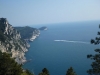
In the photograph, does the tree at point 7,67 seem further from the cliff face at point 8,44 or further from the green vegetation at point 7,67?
the cliff face at point 8,44

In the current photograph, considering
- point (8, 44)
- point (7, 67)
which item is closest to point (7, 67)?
point (7, 67)

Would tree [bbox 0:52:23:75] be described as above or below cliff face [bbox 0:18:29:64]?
above

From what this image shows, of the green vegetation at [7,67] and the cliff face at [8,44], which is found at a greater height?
the green vegetation at [7,67]

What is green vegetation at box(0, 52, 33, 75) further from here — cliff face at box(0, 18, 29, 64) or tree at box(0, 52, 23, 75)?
cliff face at box(0, 18, 29, 64)

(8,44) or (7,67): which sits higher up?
(7,67)

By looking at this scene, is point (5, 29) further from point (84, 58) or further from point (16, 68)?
point (16, 68)

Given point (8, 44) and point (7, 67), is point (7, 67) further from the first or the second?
point (8, 44)

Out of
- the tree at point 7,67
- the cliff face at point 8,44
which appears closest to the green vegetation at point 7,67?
the tree at point 7,67

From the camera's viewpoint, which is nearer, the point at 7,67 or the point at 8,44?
the point at 7,67

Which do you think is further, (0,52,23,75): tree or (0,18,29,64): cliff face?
(0,18,29,64): cliff face

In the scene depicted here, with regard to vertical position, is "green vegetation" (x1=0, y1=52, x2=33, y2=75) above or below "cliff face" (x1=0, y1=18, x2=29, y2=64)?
above

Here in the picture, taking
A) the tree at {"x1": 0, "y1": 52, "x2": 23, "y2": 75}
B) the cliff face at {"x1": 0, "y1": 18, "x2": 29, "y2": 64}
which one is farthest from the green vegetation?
the cliff face at {"x1": 0, "y1": 18, "x2": 29, "y2": 64}
